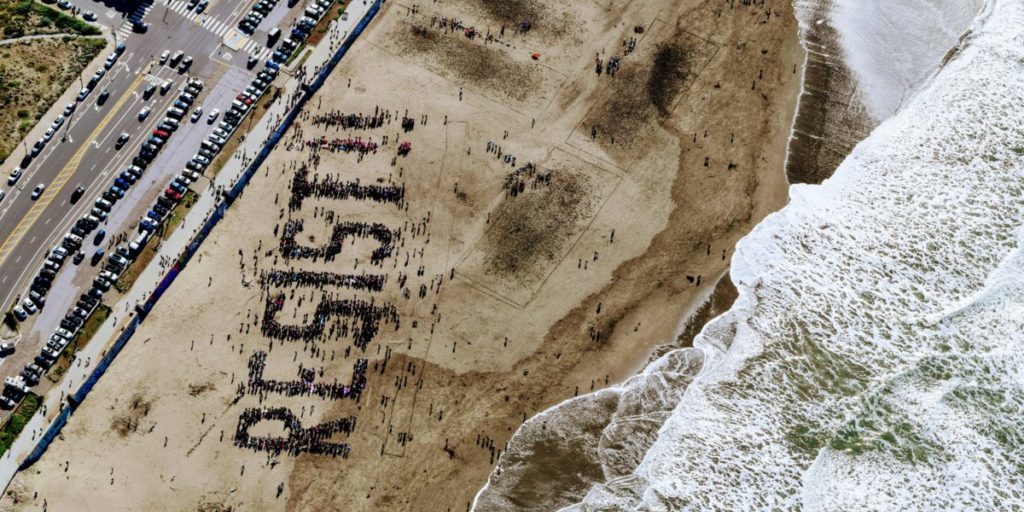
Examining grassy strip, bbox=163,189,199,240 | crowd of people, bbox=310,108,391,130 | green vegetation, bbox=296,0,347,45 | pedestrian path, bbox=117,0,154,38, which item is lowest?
grassy strip, bbox=163,189,199,240

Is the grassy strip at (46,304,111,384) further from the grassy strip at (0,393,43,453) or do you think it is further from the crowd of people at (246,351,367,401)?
the crowd of people at (246,351,367,401)

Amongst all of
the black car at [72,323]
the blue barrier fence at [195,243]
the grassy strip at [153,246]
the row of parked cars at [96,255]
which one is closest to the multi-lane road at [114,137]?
the row of parked cars at [96,255]

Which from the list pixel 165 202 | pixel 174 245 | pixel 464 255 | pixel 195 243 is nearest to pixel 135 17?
pixel 165 202

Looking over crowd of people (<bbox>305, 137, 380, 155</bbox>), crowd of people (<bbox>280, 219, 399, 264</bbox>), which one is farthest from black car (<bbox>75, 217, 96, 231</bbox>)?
crowd of people (<bbox>305, 137, 380, 155</bbox>)

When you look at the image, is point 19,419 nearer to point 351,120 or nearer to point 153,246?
point 153,246

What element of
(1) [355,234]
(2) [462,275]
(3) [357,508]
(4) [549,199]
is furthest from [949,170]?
(3) [357,508]

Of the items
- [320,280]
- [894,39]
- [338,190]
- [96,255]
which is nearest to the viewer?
[320,280]

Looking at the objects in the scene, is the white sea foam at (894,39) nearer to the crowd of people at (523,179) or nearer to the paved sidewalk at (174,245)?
the crowd of people at (523,179)

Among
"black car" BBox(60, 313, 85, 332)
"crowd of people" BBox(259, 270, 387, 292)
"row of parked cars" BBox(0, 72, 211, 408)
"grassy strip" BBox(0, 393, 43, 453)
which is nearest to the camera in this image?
"grassy strip" BBox(0, 393, 43, 453)
